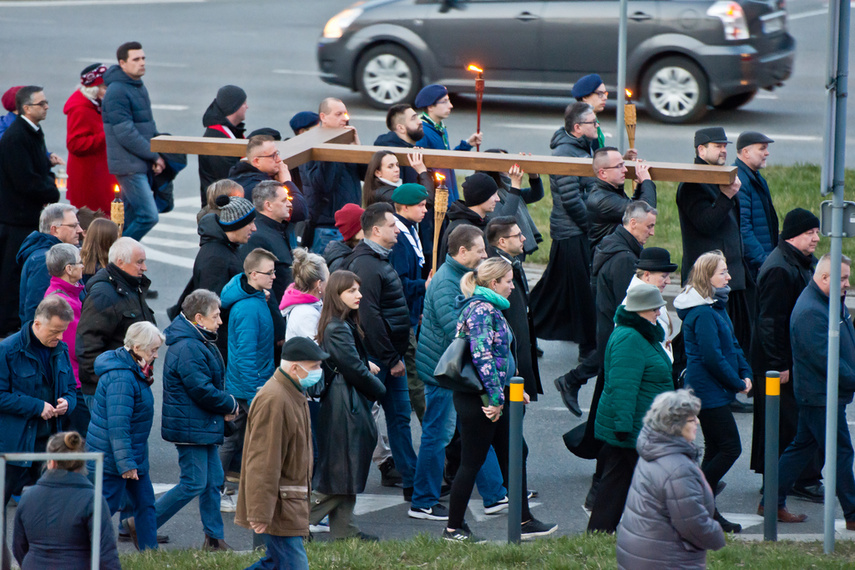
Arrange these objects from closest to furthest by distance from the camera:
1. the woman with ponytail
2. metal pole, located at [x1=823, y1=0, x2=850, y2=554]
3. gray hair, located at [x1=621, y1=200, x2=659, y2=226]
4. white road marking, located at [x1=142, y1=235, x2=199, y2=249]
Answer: the woman with ponytail < metal pole, located at [x1=823, y1=0, x2=850, y2=554] < gray hair, located at [x1=621, y1=200, x2=659, y2=226] < white road marking, located at [x1=142, y1=235, x2=199, y2=249]

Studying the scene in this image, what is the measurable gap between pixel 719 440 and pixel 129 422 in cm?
360

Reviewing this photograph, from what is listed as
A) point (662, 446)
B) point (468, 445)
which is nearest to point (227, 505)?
point (468, 445)

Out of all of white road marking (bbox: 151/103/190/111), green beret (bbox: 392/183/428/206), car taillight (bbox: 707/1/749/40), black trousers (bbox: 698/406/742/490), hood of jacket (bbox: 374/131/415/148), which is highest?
car taillight (bbox: 707/1/749/40)

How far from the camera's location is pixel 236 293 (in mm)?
8211

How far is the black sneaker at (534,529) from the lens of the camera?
781cm

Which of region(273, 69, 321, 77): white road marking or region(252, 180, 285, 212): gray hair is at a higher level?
region(273, 69, 321, 77): white road marking

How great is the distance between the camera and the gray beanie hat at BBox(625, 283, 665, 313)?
7297mm

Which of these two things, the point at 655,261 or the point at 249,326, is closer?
the point at 655,261

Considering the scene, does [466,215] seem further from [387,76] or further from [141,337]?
[387,76]

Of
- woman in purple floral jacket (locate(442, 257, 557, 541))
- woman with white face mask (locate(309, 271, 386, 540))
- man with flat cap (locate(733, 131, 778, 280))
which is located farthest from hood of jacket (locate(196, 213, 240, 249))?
man with flat cap (locate(733, 131, 778, 280))

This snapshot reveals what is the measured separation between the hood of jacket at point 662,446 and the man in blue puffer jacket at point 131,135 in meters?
7.49

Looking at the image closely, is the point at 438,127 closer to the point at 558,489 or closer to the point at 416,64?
the point at 558,489

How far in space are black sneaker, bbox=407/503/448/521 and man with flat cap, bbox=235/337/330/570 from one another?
1.74 metres

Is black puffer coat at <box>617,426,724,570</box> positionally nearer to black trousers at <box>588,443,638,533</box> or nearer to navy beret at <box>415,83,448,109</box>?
black trousers at <box>588,443,638,533</box>
